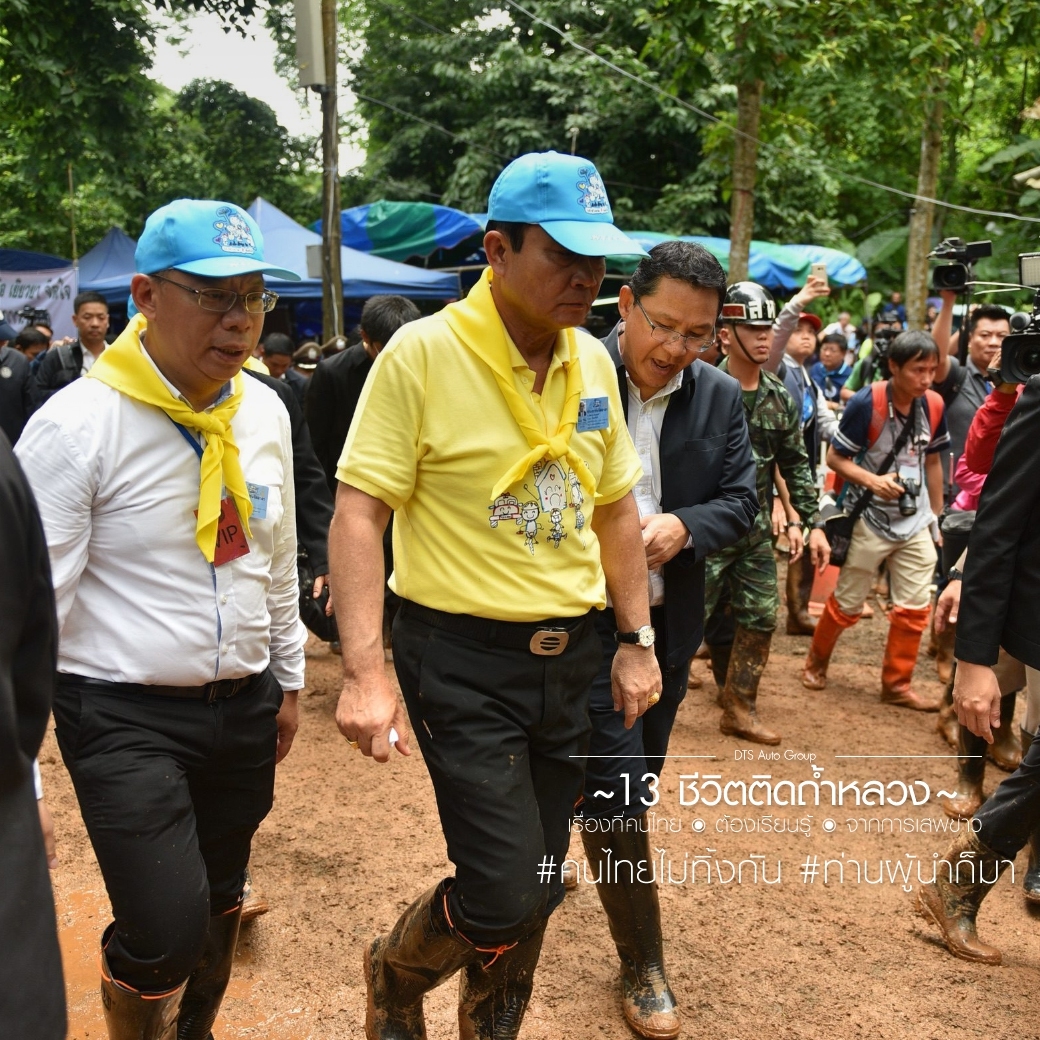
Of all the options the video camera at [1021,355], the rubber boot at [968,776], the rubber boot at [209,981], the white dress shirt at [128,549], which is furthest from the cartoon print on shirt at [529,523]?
the rubber boot at [968,776]

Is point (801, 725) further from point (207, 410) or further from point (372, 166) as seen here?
point (372, 166)

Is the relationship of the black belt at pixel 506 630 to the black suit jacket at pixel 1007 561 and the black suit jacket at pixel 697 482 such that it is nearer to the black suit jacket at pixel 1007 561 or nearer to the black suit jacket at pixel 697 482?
the black suit jacket at pixel 697 482

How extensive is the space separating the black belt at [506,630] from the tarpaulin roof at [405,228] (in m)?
15.4

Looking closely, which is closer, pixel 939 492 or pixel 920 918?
pixel 920 918

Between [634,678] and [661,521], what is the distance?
0.54 metres

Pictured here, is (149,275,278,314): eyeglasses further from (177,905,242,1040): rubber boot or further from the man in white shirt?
(177,905,242,1040): rubber boot

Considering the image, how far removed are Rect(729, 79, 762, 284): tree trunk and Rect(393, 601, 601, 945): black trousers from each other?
782 centimetres

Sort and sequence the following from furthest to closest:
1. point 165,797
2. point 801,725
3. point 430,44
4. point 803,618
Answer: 1. point 430,44
2. point 803,618
3. point 801,725
4. point 165,797

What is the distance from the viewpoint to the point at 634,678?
125 inches

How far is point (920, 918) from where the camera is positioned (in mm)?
4172

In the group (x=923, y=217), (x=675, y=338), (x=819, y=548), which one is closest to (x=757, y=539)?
(x=819, y=548)

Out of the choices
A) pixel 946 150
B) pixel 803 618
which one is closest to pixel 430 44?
pixel 946 150

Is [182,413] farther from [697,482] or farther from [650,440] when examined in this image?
[697,482]

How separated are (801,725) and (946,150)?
22.5 meters
